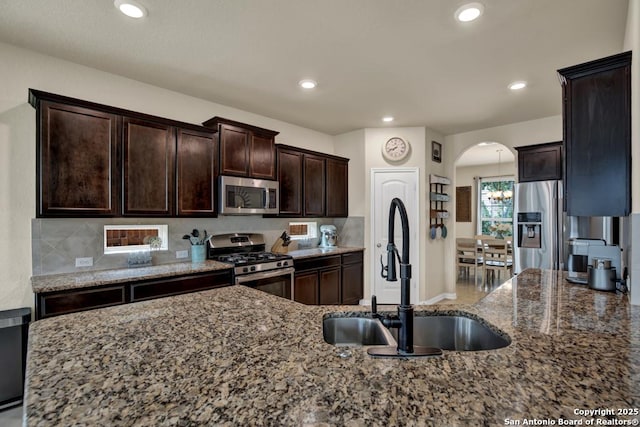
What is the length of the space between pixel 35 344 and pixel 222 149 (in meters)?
2.55

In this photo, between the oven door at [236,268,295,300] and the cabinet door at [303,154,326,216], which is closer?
the oven door at [236,268,295,300]

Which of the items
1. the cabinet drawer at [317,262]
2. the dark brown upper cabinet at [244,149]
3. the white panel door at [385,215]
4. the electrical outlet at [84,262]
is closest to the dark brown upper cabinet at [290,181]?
the dark brown upper cabinet at [244,149]

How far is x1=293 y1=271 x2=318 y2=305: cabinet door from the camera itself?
151 inches

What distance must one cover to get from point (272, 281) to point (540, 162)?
3597mm

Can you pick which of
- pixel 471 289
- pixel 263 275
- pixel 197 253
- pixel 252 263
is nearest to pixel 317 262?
pixel 263 275

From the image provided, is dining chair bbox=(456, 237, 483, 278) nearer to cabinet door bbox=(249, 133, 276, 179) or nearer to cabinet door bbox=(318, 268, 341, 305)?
cabinet door bbox=(318, 268, 341, 305)

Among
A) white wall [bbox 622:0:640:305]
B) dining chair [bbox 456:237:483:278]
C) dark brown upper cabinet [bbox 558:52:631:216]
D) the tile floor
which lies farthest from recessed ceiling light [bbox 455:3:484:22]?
dining chair [bbox 456:237:483:278]

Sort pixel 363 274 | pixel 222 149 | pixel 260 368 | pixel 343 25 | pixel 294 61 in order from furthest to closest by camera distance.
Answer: pixel 363 274 → pixel 222 149 → pixel 294 61 → pixel 343 25 → pixel 260 368

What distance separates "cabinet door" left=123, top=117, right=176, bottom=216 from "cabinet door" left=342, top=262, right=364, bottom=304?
252 centimetres

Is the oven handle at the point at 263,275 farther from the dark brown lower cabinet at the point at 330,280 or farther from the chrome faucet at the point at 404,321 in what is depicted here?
the chrome faucet at the point at 404,321

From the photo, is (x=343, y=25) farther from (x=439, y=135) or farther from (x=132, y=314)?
(x=439, y=135)

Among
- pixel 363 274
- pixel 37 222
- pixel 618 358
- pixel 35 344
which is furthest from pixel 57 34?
pixel 363 274

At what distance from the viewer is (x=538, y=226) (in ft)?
12.5

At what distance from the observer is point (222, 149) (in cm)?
338
